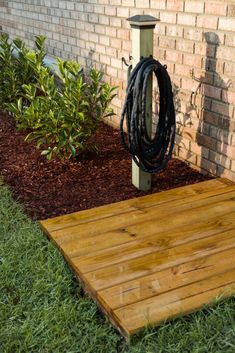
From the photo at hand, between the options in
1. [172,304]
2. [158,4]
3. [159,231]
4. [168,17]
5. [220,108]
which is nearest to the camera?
[172,304]

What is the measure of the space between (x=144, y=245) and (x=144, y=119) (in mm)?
955

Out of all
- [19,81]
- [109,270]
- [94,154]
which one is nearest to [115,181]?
[94,154]

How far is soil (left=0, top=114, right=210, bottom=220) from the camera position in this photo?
134 inches

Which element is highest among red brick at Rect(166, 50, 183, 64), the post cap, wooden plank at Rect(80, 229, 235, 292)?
the post cap

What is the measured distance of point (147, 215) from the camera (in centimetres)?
299

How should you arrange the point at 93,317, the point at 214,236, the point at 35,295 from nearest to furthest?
the point at 93,317 < the point at 35,295 < the point at 214,236

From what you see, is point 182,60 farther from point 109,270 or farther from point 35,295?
point 35,295

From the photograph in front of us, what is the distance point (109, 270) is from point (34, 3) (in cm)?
513

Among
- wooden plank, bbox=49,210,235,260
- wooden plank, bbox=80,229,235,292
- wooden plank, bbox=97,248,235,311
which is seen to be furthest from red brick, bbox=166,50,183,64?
wooden plank, bbox=97,248,235,311

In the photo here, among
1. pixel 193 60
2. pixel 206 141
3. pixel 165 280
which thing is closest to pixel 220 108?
pixel 206 141

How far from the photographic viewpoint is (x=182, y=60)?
3.68 m

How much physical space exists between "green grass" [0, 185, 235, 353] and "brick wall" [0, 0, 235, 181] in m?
1.50

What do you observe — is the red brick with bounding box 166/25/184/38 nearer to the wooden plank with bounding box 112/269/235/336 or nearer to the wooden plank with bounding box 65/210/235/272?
the wooden plank with bounding box 65/210/235/272

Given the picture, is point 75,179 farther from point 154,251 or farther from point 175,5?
point 175,5
